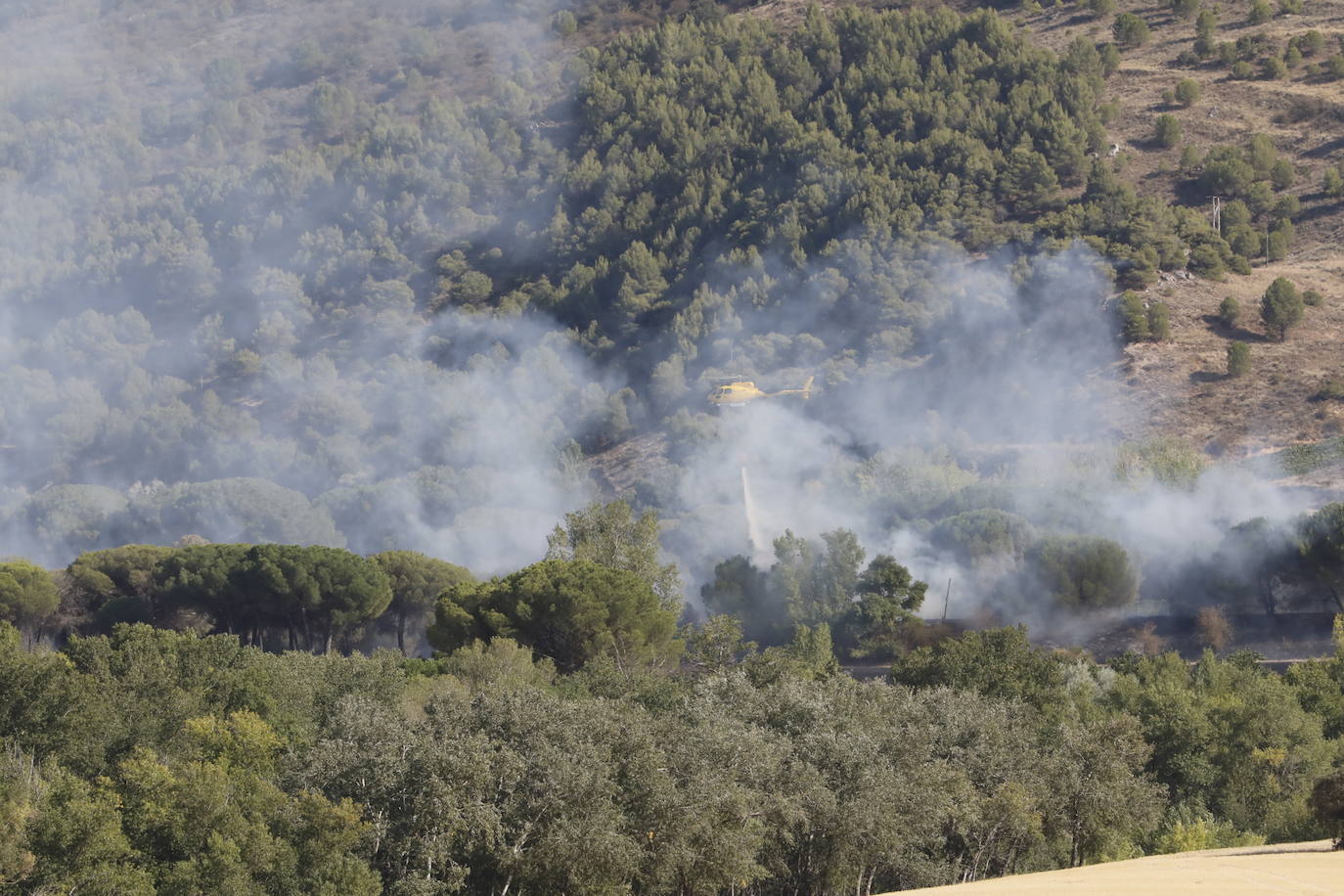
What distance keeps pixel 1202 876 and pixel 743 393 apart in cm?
9628

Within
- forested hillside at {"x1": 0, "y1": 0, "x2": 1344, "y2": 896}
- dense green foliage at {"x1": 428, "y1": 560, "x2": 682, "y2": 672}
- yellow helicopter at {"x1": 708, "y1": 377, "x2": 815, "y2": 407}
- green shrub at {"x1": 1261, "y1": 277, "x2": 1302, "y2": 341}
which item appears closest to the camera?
forested hillside at {"x1": 0, "y1": 0, "x2": 1344, "y2": 896}

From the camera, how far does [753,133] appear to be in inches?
6348

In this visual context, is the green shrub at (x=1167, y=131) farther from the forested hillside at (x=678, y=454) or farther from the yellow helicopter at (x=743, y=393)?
the yellow helicopter at (x=743, y=393)

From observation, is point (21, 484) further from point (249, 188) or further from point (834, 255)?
point (834, 255)

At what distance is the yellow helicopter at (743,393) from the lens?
132125 millimetres

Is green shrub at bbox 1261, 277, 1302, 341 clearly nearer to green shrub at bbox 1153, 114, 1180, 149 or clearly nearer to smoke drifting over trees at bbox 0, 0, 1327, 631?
smoke drifting over trees at bbox 0, 0, 1327, 631

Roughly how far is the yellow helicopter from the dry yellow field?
88601 mm

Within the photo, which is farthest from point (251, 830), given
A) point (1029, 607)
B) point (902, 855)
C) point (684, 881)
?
point (1029, 607)

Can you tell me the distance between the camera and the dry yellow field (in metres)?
35.2

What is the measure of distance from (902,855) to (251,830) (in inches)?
611

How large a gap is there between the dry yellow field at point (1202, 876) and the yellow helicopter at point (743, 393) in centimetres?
8860

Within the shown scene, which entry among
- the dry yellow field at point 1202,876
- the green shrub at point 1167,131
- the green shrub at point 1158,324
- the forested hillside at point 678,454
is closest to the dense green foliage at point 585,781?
the forested hillside at point 678,454

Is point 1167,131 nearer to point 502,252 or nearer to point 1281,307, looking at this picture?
point 1281,307

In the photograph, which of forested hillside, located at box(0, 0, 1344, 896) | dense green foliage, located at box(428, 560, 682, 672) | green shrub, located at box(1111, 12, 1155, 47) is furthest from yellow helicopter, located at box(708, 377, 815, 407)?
dense green foliage, located at box(428, 560, 682, 672)
